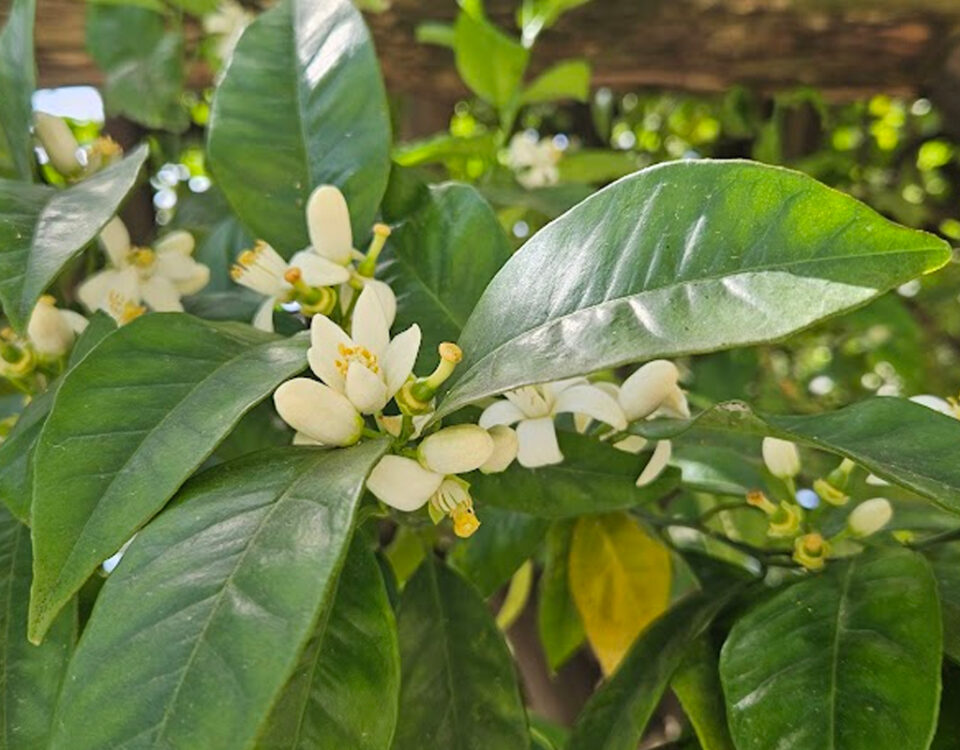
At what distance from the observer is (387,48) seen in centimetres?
126

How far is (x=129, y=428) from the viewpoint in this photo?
0.40 m

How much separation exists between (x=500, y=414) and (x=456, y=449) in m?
0.08

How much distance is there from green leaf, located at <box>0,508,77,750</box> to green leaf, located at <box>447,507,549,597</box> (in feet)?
0.80

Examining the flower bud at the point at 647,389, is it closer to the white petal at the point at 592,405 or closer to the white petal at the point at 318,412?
the white petal at the point at 592,405

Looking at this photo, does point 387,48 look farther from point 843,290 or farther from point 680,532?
point 843,290

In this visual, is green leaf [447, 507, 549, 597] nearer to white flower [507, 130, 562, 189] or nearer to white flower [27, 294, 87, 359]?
white flower [27, 294, 87, 359]

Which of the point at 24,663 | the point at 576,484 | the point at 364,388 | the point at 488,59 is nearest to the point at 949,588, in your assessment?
the point at 576,484

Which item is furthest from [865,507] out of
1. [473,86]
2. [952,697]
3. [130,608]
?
[473,86]

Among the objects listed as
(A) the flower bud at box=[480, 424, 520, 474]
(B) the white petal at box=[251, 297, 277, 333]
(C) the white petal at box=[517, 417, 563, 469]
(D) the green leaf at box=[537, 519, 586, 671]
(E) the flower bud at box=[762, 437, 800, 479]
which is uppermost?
(A) the flower bud at box=[480, 424, 520, 474]

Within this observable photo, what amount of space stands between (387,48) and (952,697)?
1009 mm

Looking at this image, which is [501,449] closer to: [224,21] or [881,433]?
[881,433]

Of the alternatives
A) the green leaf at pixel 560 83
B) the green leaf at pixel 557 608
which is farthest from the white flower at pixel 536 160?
the green leaf at pixel 557 608

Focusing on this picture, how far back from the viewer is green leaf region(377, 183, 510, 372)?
540 millimetres

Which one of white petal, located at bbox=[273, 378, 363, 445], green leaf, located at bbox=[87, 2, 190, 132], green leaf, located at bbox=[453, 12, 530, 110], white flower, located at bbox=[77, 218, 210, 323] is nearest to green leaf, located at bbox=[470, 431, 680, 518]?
white petal, located at bbox=[273, 378, 363, 445]
